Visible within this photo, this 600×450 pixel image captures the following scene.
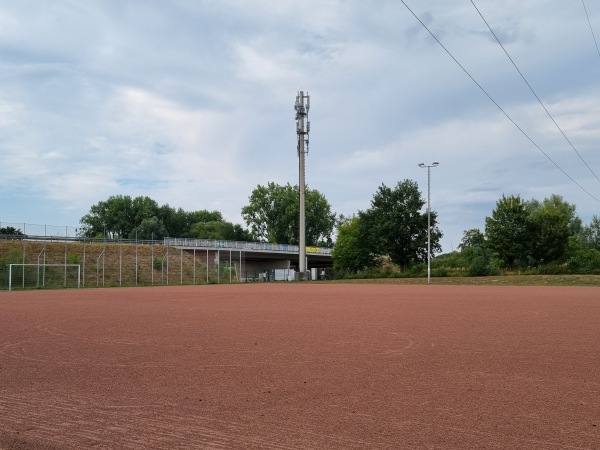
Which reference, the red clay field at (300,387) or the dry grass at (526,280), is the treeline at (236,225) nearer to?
the dry grass at (526,280)

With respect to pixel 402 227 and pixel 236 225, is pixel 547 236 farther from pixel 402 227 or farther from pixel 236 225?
pixel 236 225

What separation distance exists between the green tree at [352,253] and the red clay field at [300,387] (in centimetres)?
7183

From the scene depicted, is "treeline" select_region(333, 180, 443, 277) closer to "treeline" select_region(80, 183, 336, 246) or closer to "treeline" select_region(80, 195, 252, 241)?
"treeline" select_region(80, 183, 336, 246)

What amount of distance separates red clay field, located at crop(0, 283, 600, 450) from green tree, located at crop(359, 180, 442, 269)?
211 ft

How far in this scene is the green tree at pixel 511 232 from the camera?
240 ft

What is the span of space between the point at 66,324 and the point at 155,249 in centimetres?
5327

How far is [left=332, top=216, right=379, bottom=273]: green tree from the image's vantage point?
3410 inches

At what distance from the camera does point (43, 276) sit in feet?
152

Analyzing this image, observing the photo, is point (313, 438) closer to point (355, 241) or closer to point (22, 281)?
point (22, 281)

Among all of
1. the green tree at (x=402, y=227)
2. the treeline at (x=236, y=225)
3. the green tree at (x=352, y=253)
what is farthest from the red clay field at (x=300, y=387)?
the treeline at (x=236, y=225)

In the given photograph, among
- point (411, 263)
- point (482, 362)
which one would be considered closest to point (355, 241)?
point (411, 263)

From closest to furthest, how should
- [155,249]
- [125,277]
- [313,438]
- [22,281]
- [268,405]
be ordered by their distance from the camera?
[313,438], [268,405], [22,281], [125,277], [155,249]

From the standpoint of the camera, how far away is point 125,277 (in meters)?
55.1

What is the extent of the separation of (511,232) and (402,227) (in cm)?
1459
